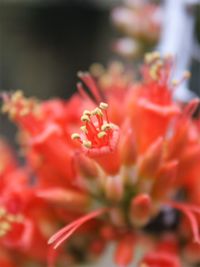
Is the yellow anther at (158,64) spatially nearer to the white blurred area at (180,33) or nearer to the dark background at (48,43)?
the white blurred area at (180,33)

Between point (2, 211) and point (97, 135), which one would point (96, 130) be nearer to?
point (97, 135)

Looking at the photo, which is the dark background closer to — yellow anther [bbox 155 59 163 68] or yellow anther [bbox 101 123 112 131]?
yellow anther [bbox 155 59 163 68]

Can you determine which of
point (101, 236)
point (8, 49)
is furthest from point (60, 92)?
point (101, 236)

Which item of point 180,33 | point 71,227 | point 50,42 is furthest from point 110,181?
point 50,42

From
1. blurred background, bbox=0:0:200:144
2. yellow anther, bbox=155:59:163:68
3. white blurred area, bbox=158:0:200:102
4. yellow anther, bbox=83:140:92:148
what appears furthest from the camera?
blurred background, bbox=0:0:200:144

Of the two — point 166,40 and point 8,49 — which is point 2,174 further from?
point 8,49

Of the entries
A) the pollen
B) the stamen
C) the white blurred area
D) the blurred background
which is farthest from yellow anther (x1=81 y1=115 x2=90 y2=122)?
the blurred background

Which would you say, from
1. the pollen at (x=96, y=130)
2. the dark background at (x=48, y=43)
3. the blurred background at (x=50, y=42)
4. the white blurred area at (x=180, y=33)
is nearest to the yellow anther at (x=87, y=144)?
the pollen at (x=96, y=130)
